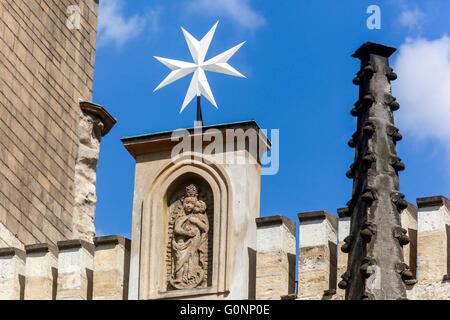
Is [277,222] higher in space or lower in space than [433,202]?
lower

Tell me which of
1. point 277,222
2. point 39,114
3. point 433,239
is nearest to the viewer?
point 433,239

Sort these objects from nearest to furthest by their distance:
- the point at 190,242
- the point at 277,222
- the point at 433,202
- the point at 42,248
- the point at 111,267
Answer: the point at 433,202 → the point at 277,222 → the point at 190,242 → the point at 111,267 → the point at 42,248

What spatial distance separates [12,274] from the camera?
17.7m

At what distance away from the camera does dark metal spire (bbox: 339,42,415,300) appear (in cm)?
1334

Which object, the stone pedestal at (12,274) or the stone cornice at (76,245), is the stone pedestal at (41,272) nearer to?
the stone pedestal at (12,274)

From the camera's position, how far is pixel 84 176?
22.0 metres

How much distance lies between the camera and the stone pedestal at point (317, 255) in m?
16.3

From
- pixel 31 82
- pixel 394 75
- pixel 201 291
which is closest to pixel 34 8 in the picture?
pixel 31 82

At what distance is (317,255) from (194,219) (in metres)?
1.64

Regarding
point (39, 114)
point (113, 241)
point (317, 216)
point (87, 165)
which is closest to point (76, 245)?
point (113, 241)

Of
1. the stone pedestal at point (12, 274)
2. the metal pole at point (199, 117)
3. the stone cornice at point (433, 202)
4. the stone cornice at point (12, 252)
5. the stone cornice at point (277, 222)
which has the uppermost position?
the metal pole at point (199, 117)

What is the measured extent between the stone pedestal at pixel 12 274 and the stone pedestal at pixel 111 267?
3.44ft

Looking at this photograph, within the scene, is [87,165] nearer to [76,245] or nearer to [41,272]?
[41,272]

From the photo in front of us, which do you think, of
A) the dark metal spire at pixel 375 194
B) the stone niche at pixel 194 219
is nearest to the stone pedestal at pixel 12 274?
the stone niche at pixel 194 219
